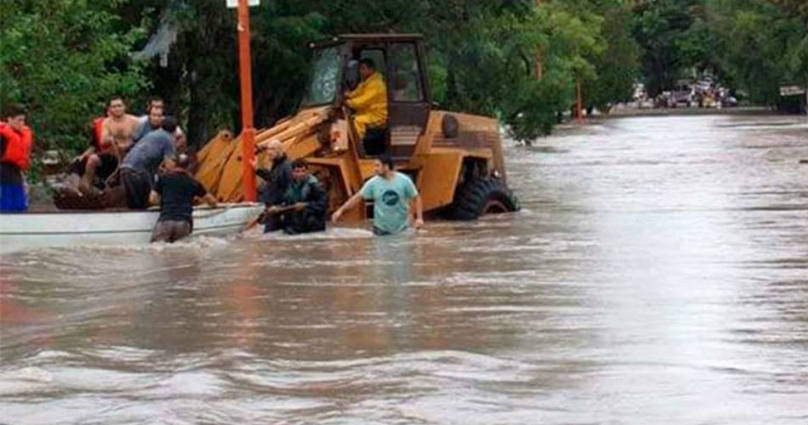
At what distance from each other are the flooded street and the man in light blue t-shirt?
0.40 metres

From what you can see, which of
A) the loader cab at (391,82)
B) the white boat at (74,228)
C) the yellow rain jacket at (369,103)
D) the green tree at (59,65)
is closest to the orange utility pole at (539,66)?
the green tree at (59,65)

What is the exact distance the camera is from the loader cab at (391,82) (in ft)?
75.0

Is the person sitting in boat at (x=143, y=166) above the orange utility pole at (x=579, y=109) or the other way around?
above

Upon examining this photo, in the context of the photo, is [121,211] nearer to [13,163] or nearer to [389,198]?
[13,163]

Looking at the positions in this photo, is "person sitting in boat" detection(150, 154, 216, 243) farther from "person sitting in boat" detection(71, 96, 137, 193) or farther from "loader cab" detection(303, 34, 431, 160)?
"loader cab" detection(303, 34, 431, 160)

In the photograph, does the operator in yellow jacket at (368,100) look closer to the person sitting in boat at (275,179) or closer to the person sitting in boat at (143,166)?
the person sitting in boat at (275,179)

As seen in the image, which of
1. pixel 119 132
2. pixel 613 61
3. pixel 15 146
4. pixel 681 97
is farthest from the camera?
pixel 681 97

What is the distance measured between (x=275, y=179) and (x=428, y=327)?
8.55 m

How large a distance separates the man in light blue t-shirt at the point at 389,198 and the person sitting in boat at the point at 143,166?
2514 mm

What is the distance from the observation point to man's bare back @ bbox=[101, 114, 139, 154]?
21.7 metres

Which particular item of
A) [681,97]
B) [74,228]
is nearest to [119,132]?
[74,228]

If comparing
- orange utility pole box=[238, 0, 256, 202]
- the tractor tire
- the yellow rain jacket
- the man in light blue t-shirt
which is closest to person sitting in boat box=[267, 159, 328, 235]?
the man in light blue t-shirt

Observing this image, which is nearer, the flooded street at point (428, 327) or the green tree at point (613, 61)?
the flooded street at point (428, 327)

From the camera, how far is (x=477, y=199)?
24109mm
